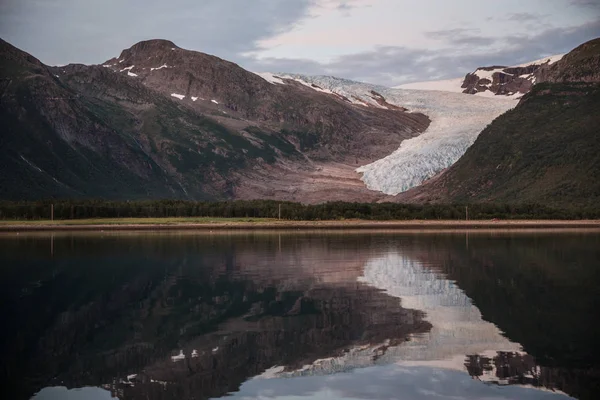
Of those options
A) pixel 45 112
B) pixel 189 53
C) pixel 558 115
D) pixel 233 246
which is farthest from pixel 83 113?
pixel 233 246

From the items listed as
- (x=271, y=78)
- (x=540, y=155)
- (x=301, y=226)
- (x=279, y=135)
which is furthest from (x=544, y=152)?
→ (x=271, y=78)

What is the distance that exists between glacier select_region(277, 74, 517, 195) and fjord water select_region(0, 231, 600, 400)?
94.0m

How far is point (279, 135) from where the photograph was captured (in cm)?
17825

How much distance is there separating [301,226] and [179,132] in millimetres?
88210

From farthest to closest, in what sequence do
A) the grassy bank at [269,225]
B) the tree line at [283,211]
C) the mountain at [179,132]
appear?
1. the mountain at [179,132]
2. the tree line at [283,211]
3. the grassy bank at [269,225]

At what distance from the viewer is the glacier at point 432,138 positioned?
134 metres

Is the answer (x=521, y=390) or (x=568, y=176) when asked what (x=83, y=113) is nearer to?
(x=568, y=176)

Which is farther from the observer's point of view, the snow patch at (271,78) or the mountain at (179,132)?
the snow patch at (271,78)

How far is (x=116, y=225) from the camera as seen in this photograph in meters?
83.3

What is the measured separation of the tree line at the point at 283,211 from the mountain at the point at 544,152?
6.42 metres

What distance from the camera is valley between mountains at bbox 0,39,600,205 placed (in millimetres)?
114938

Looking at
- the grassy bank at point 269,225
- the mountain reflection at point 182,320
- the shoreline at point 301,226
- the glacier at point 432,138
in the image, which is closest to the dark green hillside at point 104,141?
the glacier at point 432,138

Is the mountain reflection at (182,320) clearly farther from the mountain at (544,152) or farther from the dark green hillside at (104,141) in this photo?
the dark green hillside at (104,141)

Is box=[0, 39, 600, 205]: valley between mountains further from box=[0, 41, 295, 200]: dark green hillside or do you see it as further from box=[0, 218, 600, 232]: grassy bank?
box=[0, 218, 600, 232]: grassy bank
